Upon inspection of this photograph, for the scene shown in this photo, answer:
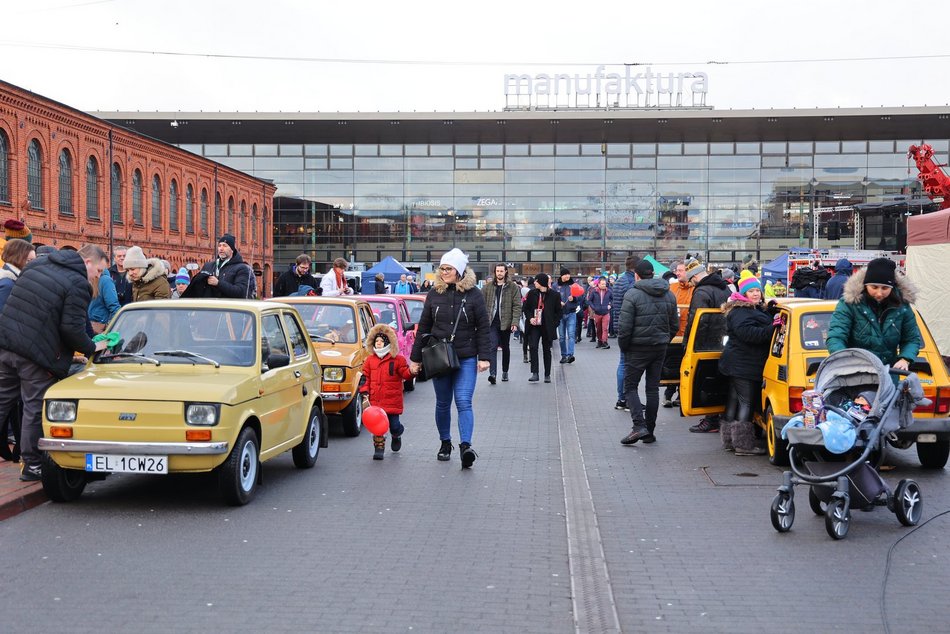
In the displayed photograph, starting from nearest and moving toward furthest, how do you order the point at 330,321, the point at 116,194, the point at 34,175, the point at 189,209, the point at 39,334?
the point at 39,334, the point at 330,321, the point at 34,175, the point at 116,194, the point at 189,209

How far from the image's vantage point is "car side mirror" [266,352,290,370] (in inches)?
331

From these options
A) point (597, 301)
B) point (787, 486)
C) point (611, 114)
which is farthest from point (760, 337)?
point (611, 114)

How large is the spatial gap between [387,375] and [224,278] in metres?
3.45

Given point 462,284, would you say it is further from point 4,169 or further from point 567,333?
point 4,169

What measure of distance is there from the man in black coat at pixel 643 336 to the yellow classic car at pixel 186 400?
3.69 meters

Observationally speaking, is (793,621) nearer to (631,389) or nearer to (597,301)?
(631,389)

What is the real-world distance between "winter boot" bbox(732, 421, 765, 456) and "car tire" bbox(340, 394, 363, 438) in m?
4.44

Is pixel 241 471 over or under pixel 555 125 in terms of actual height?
under

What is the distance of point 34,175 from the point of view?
40.8 metres

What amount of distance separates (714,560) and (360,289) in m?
37.6

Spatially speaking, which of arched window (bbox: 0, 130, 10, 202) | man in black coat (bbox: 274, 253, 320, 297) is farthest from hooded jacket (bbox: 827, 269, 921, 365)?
arched window (bbox: 0, 130, 10, 202)

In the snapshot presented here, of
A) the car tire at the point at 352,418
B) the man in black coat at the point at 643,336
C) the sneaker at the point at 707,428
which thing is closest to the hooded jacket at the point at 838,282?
the sneaker at the point at 707,428

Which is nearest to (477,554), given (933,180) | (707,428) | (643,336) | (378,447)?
(378,447)

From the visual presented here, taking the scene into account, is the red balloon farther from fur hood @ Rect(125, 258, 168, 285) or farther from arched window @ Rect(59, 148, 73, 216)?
arched window @ Rect(59, 148, 73, 216)
